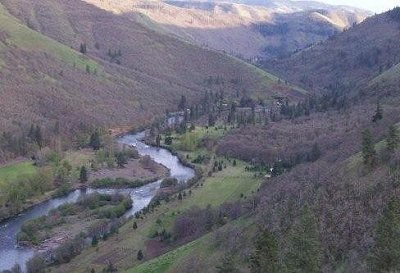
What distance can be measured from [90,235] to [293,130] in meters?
79.0

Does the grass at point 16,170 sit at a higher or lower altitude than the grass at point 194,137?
lower

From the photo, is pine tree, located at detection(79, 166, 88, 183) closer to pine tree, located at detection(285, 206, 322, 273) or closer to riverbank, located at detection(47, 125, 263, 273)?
riverbank, located at detection(47, 125, 263, 273)

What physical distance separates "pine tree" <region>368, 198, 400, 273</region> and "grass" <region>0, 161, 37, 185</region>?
112 m

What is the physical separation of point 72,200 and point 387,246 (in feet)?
334

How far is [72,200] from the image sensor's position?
135 meters

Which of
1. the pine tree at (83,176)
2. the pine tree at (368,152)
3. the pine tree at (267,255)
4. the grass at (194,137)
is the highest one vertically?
the pine tree at (368,152)

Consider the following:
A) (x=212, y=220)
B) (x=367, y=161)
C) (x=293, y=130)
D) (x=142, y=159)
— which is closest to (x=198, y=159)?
(x=142, y=159)

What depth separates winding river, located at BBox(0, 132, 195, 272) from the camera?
336 feet

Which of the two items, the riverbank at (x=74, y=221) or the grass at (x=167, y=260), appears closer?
the grass at (x=167, y=260)

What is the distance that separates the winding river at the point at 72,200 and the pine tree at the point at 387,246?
226 feet

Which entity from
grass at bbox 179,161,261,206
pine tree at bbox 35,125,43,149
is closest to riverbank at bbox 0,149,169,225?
pine tree at bbox 35,125,43,149

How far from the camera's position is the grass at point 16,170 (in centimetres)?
14388

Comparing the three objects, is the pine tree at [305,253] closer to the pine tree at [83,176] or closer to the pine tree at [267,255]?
the pine tree at [267,255]

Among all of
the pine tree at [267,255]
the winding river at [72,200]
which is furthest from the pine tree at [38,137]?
the pine tree at [267,255]
